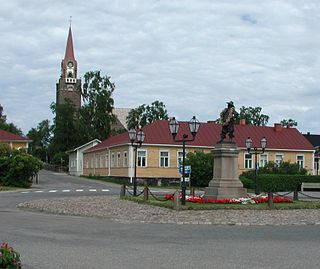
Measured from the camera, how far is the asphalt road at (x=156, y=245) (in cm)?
964

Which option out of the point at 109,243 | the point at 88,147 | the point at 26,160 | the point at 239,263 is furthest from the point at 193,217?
the point at 88,147

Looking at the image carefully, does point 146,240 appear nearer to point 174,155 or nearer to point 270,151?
point 174,155

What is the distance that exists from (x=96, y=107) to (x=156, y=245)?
70813mm

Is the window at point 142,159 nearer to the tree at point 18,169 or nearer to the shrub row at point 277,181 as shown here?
the shrub row at point 277,181

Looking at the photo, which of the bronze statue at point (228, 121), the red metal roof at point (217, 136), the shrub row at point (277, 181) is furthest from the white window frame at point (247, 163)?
the bronze statue at point (228, 121)

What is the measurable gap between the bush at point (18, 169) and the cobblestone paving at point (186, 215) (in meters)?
21.9

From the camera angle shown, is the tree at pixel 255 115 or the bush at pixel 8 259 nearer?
the bush at pixel 8 259

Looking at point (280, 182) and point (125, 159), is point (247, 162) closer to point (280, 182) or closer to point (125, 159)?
point (280, 182)

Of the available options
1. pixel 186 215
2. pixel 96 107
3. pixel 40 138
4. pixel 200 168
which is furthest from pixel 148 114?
pixel 186 215

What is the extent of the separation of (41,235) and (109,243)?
7.65 feet

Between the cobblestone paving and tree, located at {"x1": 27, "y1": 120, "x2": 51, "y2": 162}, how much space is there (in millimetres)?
113349

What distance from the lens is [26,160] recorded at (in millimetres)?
45844

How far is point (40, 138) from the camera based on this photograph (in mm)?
142750

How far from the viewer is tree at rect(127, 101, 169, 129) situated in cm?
9088
